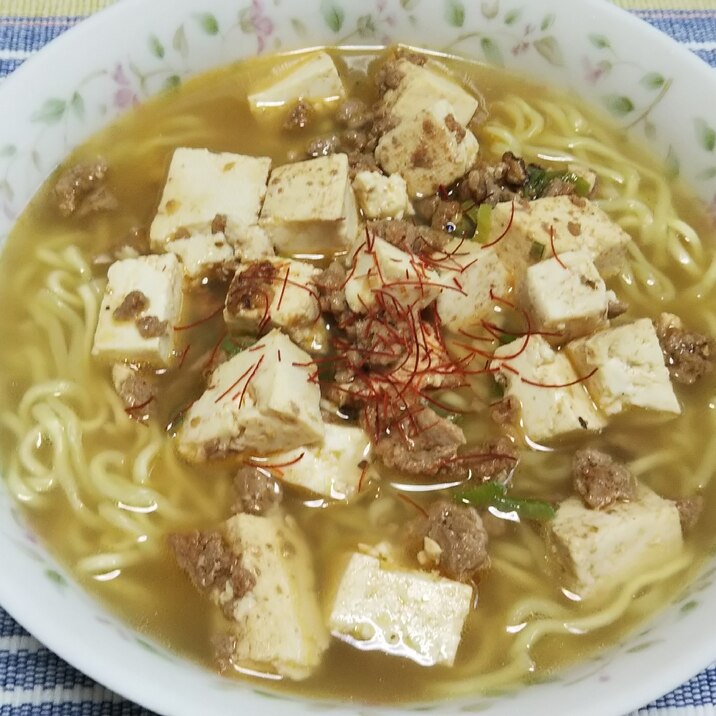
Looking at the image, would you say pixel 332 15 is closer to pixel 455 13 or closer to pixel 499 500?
pixel 455 13

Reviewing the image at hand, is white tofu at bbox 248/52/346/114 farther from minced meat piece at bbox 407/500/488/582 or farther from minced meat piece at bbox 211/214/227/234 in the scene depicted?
minced meat piece at bbox 407/500/488/582

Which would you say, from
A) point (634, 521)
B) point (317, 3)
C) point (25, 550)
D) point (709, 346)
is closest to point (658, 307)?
point (709, 346)

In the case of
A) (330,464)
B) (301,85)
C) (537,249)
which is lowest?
(330,464)

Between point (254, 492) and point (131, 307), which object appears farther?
point (131, 307)

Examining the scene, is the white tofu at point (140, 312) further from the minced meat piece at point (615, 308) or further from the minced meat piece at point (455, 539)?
the minced meat piece at point (615, 308)

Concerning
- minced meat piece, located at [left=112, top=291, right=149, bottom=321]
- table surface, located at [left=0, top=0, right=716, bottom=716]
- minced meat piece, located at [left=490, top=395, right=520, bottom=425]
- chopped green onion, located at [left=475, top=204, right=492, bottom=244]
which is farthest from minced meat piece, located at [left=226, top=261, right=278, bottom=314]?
table surface, located at [left=0, top=0, right=716, bottom=716]

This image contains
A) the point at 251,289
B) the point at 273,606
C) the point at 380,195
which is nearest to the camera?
the point at 273,606

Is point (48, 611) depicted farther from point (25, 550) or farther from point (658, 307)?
point (658, 307)

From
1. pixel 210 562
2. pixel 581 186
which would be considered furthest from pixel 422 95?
pixel 210 562
